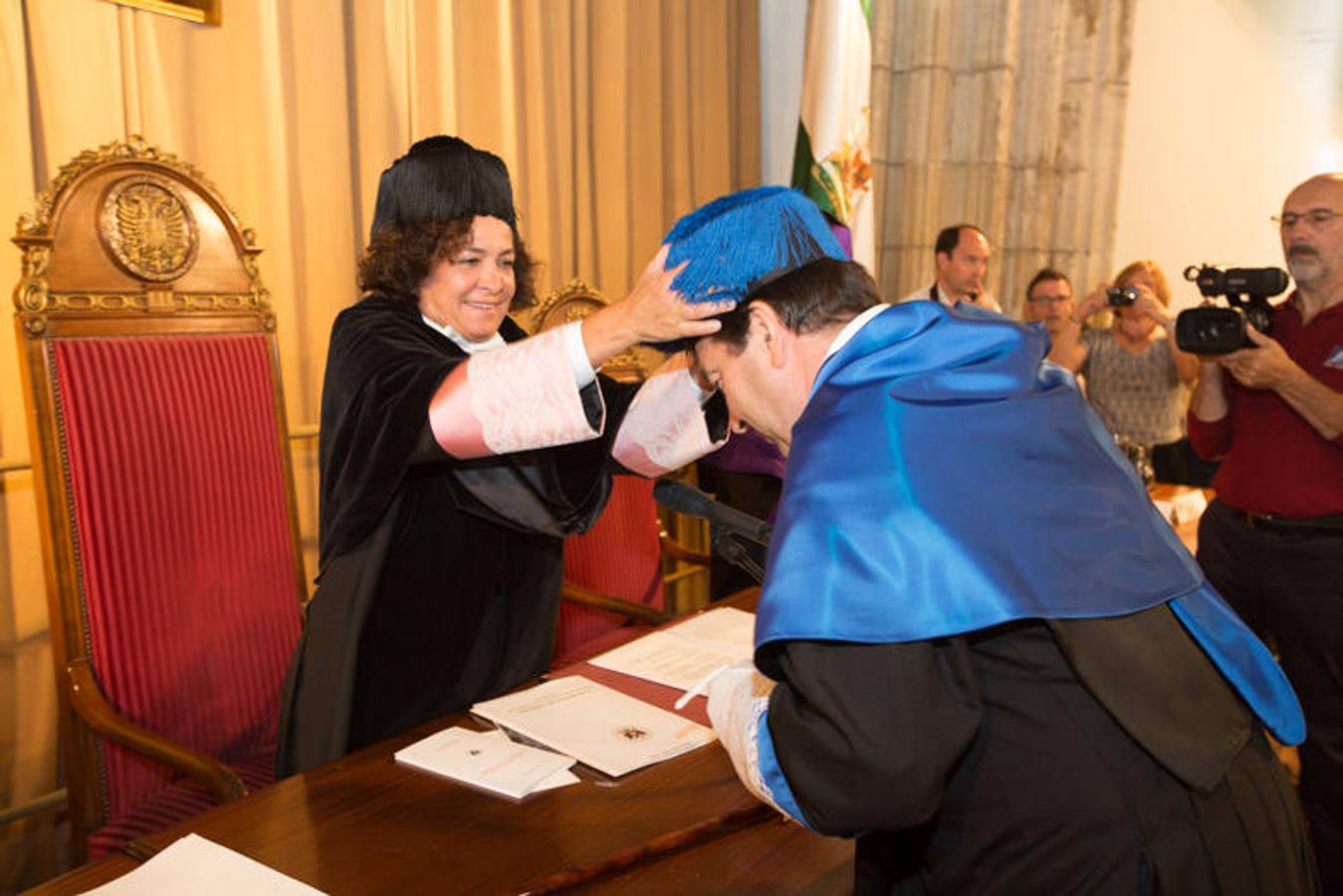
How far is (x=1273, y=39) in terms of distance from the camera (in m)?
6.66

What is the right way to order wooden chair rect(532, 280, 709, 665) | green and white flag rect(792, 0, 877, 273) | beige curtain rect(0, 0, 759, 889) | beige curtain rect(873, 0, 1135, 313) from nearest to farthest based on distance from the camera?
beige curtain rect(0, 0, 759, 889) < wooden chair rect(532, 280, 709, 665) < green and white flag rect(792, 0, 877, 273) < beige curtain rect(873, 0, 1135, 313)

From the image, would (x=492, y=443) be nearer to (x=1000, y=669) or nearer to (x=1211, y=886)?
(x=1000, y=669)

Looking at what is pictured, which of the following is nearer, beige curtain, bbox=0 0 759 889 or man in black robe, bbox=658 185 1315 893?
man in black robe, bbox=658 185 1315 893

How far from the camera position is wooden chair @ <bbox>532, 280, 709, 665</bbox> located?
109 inches

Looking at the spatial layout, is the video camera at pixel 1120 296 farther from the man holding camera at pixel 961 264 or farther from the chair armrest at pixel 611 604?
the chair armrest at pixel 611 604

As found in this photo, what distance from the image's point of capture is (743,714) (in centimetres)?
115

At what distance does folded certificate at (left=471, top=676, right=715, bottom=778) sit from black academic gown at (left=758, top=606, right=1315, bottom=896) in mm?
432

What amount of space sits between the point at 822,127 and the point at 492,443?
3.32 meters

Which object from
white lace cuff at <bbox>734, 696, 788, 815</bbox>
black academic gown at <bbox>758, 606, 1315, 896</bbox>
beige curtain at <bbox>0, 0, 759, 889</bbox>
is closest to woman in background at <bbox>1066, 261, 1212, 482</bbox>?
beige curtain at <bbox>0, 0, 759, 889</bbox>

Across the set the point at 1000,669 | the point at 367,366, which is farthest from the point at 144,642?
the point at 1000,669

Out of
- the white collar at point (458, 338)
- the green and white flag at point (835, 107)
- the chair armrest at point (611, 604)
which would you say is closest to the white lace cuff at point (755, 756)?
the white collar at point (458, 338)

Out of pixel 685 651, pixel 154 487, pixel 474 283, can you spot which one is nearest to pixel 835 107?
pixel 474 283

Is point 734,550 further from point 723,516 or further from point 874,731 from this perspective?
point 874,731

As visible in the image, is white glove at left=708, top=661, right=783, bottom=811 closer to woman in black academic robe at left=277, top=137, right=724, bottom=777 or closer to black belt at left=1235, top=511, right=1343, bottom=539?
woman in black academic robe at left=277, top=137, right=724, bottom=777
